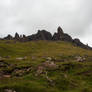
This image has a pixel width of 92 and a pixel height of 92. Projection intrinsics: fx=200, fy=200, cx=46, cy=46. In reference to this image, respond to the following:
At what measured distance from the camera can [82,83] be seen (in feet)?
198

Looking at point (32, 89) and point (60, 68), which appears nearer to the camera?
point (32, 89)

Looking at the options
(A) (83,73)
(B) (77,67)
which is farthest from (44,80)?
(B) (77,67)

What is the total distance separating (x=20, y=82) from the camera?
5409cm

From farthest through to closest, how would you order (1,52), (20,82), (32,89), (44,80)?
(1,52)
(44,80)
(20,82)
(32,89)

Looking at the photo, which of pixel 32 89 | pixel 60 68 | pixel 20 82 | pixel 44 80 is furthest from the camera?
pixel 60 68

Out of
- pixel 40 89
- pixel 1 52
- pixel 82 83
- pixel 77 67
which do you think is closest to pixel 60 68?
pixel 77 67

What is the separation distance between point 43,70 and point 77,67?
15.4 m

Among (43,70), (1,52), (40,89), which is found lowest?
(40,89)

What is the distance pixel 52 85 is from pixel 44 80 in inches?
176

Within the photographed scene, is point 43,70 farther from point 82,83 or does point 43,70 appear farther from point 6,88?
point 6,88

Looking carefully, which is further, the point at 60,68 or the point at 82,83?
the point at 60,68

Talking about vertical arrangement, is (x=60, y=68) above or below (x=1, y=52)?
below

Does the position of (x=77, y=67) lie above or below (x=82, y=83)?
above

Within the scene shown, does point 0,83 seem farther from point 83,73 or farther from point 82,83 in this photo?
point 83,73
